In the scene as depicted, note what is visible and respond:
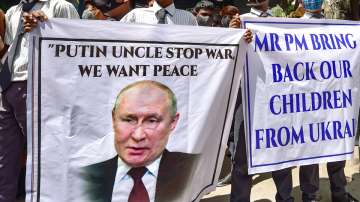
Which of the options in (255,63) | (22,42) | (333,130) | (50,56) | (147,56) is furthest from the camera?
(333,130)

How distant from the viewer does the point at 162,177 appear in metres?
3.14

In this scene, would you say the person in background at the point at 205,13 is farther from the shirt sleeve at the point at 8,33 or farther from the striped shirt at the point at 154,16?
the shirt sleeve at the point at 8,33

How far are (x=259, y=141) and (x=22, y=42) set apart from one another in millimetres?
1839

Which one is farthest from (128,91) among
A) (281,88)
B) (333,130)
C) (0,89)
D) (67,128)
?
(333,130)

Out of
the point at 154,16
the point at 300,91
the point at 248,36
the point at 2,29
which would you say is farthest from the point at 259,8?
the point at 2,29

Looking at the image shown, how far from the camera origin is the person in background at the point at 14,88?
3.25 metres

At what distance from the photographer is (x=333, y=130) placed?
3836 mm

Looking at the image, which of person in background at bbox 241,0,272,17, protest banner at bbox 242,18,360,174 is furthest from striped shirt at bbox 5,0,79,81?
person in background at bbox 241,0,272,17

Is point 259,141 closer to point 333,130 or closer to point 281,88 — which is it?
point 281,88

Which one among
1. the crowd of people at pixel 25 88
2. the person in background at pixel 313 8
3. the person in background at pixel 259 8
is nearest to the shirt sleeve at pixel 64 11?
the crowd of people at pixel 25 88

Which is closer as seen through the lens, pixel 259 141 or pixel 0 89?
pixel 0 89

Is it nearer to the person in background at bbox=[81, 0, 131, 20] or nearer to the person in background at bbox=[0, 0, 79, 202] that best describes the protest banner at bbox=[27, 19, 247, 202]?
the person in background at bbox=[0, 0, 79, 202]

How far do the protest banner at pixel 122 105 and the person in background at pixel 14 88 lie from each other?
50 centimetres

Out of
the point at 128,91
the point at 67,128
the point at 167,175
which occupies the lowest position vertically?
the point at 167,175
